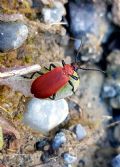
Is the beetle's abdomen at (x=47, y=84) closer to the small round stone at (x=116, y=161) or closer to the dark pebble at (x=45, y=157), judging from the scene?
the dark pebble at (x=45, y=157)

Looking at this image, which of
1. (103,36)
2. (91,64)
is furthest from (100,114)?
(103,36)

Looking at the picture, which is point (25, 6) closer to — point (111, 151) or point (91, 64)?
point (91, 64)

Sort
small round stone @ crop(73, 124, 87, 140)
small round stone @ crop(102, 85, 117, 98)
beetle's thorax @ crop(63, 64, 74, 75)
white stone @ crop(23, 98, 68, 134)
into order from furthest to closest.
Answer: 1. small round stone @ crop(102, 85, 117, 98)
2. small round stone @ crop(73, 124, 87, 140)
3. beetle's thorax @ crop(63, 64, 74, 75)
4. white stone @ crop(23, 98, 68, 134)

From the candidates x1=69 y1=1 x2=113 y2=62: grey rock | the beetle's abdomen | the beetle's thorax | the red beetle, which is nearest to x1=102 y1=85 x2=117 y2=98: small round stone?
x1=69 y1=1 x2=113 y2=62: grey rock

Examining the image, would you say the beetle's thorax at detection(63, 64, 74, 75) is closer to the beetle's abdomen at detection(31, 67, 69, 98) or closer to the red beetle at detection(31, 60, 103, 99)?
the red beetle at detection(31, 60, 103, 99)

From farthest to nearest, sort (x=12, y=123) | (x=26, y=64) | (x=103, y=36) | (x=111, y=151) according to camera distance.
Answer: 1. (x=103, y=36)
2. (x=111, y=151)
3. (x=26, y=64)
4. (x=12, y=123)

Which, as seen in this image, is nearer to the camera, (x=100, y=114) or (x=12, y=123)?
(x=12, y=123)
